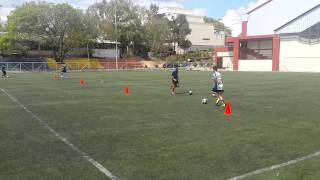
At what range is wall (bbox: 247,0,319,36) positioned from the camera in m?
65.1

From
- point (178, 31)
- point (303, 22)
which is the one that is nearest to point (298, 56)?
point (303, 22)

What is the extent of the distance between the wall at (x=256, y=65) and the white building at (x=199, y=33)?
5091 cm

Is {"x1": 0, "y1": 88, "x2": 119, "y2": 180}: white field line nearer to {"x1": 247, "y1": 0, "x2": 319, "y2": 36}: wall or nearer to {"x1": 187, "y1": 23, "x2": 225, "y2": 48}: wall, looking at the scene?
{"x1": 247, "y1": 0, "x2": 319, "y2": 36}: wall

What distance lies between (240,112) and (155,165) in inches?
293

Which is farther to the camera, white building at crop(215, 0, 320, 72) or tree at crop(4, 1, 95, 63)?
tree at crop(4, 1, 95, 63)

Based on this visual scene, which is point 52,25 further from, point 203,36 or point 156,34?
point 203,36

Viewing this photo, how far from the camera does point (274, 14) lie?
2719 inches

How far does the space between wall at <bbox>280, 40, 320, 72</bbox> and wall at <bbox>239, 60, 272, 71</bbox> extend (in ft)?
8.31

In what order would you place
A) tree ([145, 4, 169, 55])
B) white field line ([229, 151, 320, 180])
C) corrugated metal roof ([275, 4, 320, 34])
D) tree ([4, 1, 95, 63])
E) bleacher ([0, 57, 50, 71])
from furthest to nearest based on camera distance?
1. tree ([145, 4, 169, 55])
2. tree ([4, 1, 95, 63])
3. bleacher ([0, 57, 50, 71])
4. corrugated metal roof ([275, 4, 320, 34])
5. white field line ([229, 151, 320, 180])

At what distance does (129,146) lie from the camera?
885 centimetres

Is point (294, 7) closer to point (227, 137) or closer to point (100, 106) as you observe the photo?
point (100, 106)

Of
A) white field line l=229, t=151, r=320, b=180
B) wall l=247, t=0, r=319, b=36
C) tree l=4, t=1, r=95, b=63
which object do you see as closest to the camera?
white field line l=229, t=151, r=320, b=180

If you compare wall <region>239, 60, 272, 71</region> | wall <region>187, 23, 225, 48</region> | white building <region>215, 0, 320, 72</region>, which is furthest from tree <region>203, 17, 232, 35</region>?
wall <region>239, 60, 272, 71</region>

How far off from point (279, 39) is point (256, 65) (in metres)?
5.82
